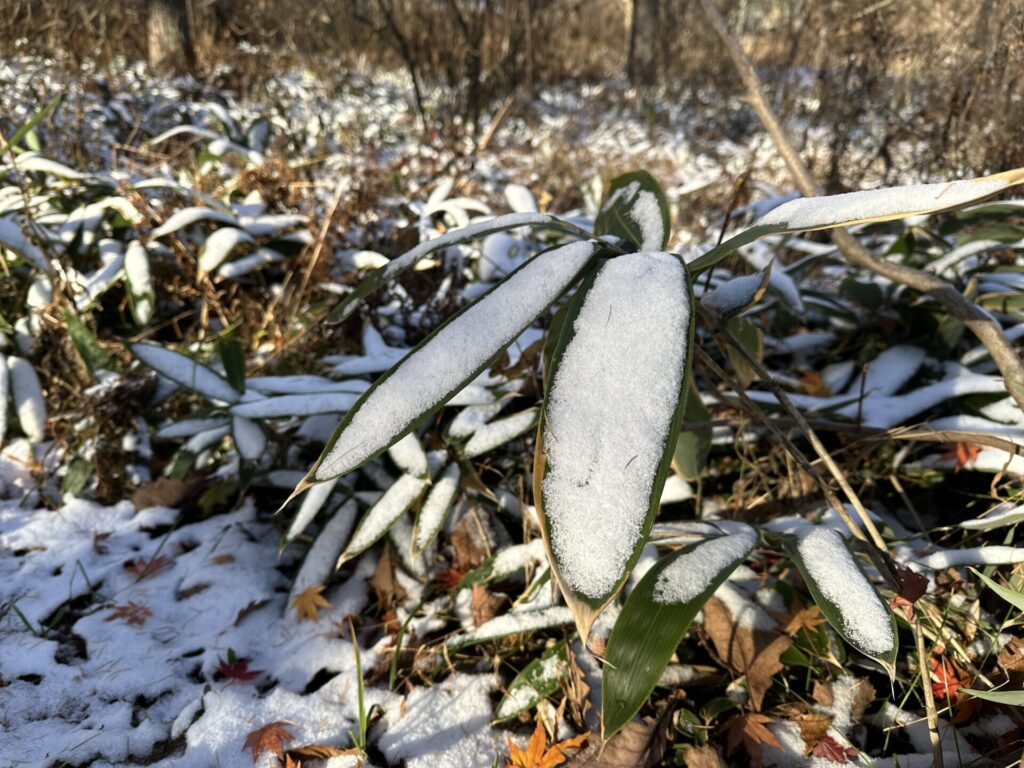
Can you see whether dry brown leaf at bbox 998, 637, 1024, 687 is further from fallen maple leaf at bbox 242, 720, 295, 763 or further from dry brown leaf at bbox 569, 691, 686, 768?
fallen maple leaf at bbox 242, 720, 295, 763

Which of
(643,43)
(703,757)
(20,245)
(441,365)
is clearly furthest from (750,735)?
(643,43)

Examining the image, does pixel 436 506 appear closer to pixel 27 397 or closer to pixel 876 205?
pixel 876 205

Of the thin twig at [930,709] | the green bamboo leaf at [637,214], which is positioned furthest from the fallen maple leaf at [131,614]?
the thin twig at [930,709]

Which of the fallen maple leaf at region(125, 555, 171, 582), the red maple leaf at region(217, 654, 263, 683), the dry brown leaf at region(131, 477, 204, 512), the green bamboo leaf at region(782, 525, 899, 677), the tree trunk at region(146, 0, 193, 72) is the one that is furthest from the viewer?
the tree trunk at region(146, 0, 193, 72)

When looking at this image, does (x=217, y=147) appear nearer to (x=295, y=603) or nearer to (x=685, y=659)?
(x=295, y=603)

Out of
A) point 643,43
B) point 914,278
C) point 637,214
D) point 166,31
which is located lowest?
point 914,278

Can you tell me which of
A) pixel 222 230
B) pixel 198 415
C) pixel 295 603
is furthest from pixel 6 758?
pixel 222 230

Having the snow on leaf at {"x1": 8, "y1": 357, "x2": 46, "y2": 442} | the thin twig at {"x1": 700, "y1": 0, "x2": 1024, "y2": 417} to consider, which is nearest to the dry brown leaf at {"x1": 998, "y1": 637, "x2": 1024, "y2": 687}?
the thin twig at {"x1": 700, "y1": 0, "x2": 1024, "y2": 417}
